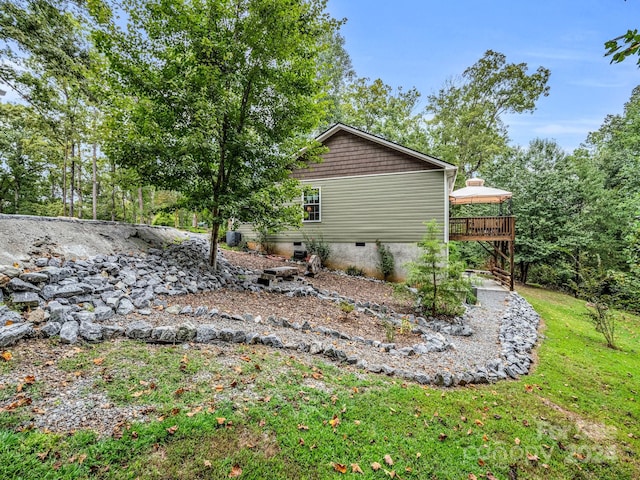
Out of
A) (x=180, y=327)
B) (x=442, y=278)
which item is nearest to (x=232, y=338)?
(x=180, y=327)

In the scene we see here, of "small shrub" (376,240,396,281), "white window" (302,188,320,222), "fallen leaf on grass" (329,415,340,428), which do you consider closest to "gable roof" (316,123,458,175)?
"white window" (302,188,320,222)

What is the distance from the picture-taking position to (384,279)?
11.0m

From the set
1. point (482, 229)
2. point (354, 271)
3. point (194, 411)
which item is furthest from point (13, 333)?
point (482, 229)

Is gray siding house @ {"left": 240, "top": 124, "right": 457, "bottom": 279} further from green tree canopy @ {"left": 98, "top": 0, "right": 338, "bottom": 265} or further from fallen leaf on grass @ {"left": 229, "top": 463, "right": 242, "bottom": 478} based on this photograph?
fallen leaf on grass @ {"left": 229, "top": 463, "right": 242, "bottom": 478}

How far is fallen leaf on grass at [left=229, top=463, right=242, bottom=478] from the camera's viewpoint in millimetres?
1937

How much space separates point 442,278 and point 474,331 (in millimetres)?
1293

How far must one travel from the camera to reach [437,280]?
6535 millimetres

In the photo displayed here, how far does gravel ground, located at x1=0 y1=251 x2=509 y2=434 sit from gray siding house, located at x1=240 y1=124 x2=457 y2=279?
9.62 ft

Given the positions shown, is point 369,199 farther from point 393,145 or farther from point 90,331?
point 90,331

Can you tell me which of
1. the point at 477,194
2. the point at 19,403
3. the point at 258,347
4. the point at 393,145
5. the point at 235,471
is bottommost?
the point at 235,471

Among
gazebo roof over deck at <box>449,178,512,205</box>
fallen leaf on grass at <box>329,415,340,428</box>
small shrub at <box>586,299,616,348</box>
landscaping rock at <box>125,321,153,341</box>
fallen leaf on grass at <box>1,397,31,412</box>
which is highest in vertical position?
gazebo roof over deck at <box>449,178,512,205</box>

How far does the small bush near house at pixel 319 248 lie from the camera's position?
38.5 ft

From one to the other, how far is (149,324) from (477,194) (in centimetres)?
1172

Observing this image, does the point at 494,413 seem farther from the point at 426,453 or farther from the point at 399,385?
the point at 426,453
